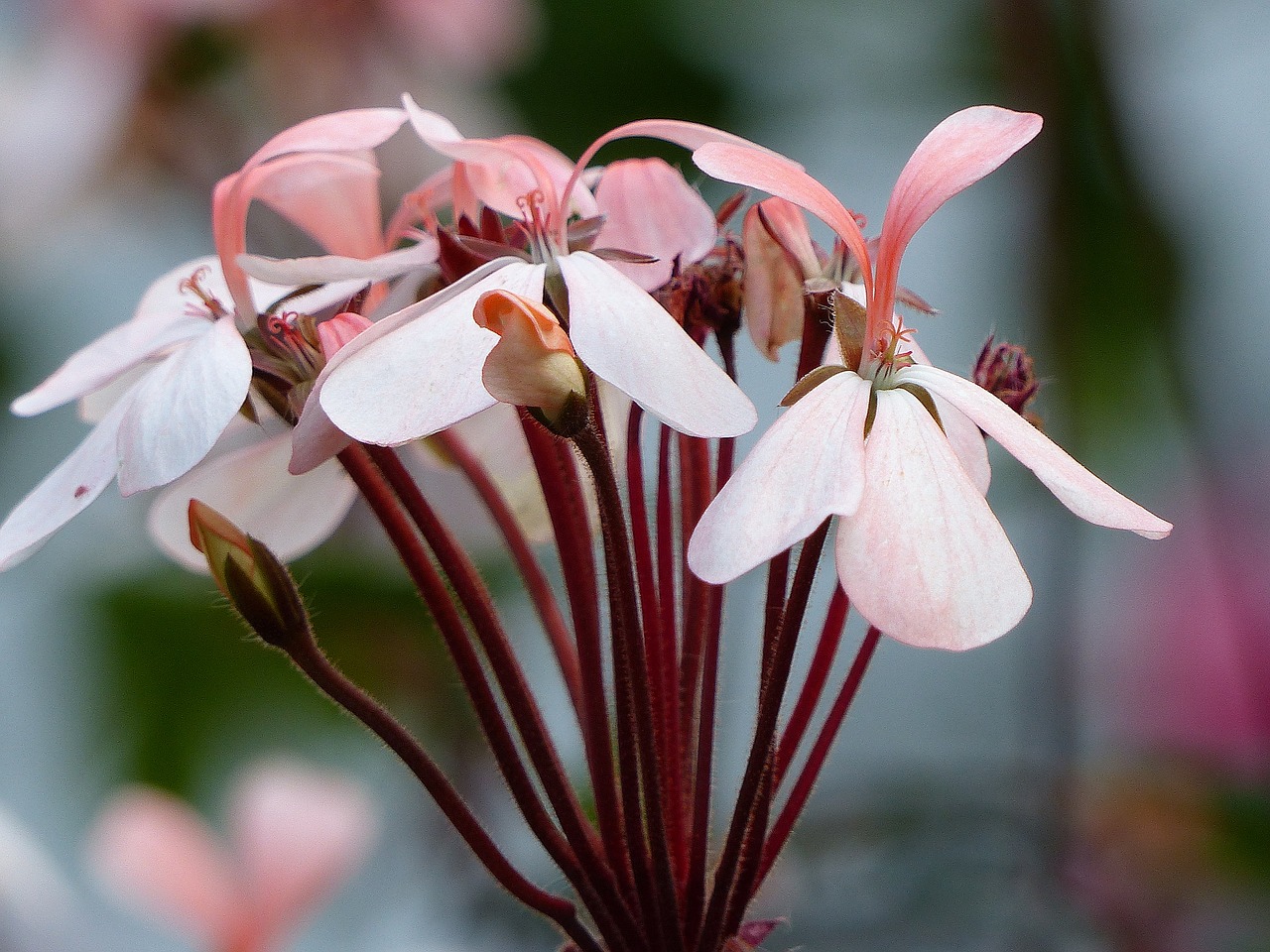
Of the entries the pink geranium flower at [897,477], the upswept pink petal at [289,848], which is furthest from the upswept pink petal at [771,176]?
the upswept pink petal at [289,848]

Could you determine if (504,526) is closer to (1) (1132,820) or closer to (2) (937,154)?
(2) (937,154)

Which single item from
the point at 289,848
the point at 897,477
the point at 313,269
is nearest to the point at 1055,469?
the point at 897,477

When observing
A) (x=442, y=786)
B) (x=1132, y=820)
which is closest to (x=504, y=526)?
(x=442, y=786)

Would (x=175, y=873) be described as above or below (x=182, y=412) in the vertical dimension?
below

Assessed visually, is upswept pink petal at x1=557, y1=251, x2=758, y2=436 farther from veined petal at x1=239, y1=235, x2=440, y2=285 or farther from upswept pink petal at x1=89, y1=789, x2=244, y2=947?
upswept pink petal at x1=89, y1=789, x2=244, y2=947

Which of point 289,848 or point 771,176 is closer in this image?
point 771,176

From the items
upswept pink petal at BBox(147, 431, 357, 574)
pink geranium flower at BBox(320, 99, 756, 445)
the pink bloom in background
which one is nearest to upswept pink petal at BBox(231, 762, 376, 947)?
the pink bloom in background

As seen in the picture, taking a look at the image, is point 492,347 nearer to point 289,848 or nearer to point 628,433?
point 628,433
